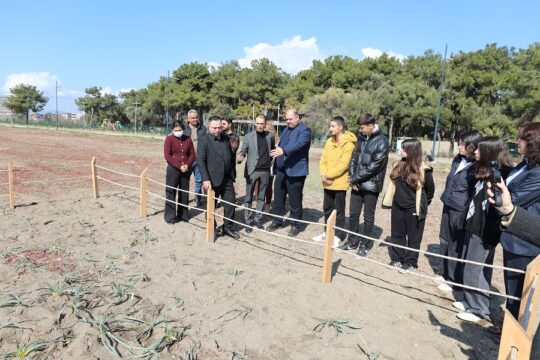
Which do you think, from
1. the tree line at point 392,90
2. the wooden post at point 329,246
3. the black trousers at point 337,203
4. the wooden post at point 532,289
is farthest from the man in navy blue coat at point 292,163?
the tree line at point 392,90

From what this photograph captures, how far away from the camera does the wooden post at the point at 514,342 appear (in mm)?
1639

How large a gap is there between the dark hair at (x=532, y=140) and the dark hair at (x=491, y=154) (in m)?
0.68

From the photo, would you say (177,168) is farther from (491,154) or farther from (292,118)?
(491,154)

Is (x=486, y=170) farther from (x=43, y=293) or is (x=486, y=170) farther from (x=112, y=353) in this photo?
(x=43, y=293)

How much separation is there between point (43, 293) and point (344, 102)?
28920 millimetres

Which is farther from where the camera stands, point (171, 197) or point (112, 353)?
point (171, 197)

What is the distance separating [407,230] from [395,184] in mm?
581

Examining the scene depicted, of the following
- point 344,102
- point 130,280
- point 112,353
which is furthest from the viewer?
point 344,102

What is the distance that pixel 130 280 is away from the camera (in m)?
4.12

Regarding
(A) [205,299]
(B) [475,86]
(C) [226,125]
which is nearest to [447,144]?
(B) [475,86]

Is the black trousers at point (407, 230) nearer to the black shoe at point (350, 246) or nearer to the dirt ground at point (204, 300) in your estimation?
the dirt ground at point (204, 300)

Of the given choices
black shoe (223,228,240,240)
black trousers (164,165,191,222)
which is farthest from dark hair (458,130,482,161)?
black trousers (164,165,191,222)

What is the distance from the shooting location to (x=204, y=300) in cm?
373

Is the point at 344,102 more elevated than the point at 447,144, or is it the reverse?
the point at 344,102
